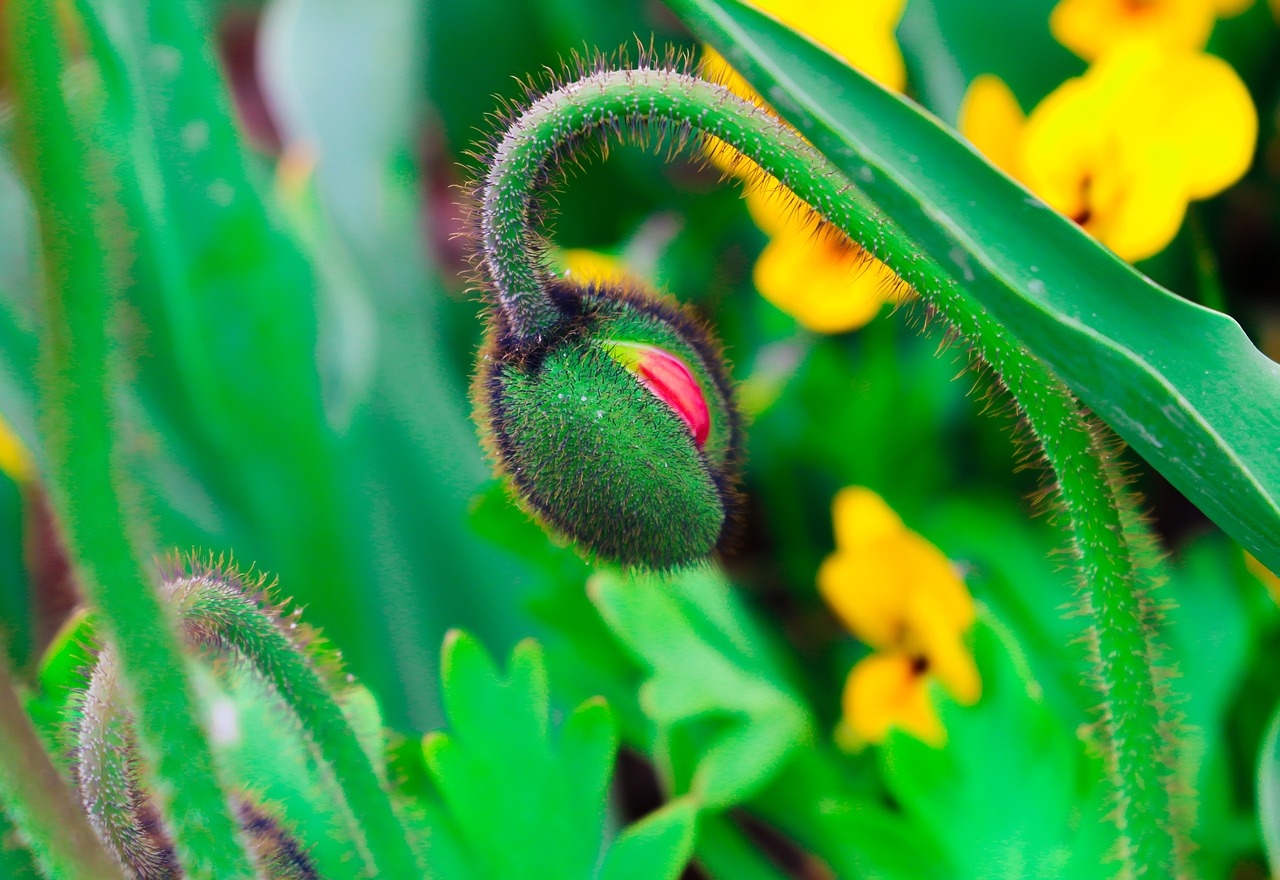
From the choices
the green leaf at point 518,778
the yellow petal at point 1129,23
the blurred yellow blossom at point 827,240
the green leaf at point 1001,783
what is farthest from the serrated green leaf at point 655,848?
the yellow petal at point 1129,23

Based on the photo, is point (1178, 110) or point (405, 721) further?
point (405, 721)

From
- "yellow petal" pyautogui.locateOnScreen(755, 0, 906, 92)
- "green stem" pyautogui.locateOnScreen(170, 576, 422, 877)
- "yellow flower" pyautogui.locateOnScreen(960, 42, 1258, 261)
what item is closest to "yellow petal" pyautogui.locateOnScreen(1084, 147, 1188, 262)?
"yellow flower" pyautogui.locateOnScreen(960, 42, 1258, 261)

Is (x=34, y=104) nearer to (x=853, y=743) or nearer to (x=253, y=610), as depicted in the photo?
(x=253, y=610)

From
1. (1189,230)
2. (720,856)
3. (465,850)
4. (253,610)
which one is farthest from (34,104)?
(1189,230)

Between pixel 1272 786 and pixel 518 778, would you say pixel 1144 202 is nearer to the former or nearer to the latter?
pixel 1272 786

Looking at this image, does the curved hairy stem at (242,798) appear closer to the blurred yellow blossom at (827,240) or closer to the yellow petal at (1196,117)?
the blurred yellow blossom at (827,240)

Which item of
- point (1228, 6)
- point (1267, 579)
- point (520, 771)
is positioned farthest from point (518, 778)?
point (1228, 6)
